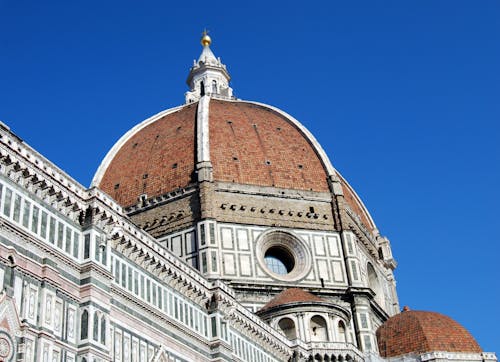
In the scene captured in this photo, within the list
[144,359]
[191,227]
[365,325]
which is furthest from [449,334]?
[144,359]

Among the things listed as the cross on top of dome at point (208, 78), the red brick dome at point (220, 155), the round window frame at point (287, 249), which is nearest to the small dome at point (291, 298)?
the round window frame at point (287, 249)

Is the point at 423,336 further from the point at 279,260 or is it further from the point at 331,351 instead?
the point at 279,260

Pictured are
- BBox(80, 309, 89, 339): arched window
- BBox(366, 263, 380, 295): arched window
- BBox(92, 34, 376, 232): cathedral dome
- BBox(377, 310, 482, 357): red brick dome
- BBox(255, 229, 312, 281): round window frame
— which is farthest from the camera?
BBox(366, 263, 380, 295): arched window

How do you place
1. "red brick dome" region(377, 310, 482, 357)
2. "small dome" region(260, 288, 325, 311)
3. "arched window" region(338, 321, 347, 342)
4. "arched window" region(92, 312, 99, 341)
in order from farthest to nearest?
1. "red brick dome" region(377, 310, 482, 357)
2. "arched window" region(338, 321, 347, 342)
3. "small dome" region(260, 288, 325, 311)
4. "arched window" region(92, 312, 99, 341)

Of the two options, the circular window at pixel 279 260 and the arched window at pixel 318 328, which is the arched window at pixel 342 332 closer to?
the arched window at pixel 318 328

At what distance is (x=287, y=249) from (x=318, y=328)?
732cm

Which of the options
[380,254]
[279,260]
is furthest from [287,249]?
[380,254]

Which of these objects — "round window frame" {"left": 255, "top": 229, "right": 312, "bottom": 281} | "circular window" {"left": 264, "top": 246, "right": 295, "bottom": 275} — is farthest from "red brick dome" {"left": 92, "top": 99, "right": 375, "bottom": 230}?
"circular window" {"left": 264, "top": 246, "right": 295, "bottom": 275}

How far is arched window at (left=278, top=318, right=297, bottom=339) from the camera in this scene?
38969 mm

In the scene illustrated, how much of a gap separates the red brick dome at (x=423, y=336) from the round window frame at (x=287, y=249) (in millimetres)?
6040

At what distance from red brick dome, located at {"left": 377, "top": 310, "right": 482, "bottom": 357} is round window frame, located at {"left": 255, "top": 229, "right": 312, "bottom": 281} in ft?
19.8

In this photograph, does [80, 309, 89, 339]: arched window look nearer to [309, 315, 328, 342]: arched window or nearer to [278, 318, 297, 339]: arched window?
[278, 318, 297, 339]: arched window

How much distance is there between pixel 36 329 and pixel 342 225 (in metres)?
28.8

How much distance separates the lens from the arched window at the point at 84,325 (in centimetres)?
2230
